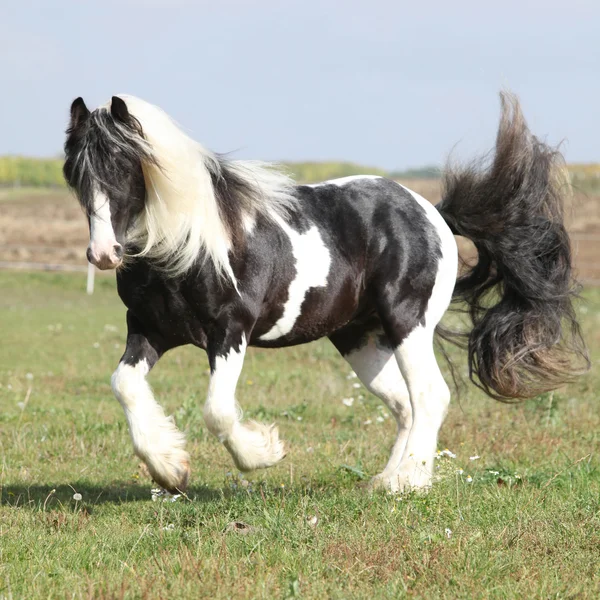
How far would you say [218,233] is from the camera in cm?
498

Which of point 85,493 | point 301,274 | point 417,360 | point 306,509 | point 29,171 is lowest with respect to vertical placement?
point 29,171

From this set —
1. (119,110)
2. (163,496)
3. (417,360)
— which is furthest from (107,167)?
(417,360)

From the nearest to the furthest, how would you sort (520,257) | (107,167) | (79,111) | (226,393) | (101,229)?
(101,229) → (107,167) → (79,111) → (226,393) → (520,257)

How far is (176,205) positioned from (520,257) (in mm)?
2743

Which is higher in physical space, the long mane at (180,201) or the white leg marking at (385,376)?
the long mane at (180,201)

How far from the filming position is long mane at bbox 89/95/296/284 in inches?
187

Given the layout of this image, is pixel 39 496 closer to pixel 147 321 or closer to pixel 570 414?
pixel 147 321

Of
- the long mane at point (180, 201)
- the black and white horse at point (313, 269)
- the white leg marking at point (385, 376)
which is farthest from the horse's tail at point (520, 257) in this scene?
the long mane at point (180, 201)

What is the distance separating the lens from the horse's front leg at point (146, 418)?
5.09 m

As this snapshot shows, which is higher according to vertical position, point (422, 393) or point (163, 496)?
point (422, 393)

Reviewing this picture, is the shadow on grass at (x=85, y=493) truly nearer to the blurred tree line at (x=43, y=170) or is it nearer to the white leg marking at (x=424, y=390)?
the white leg marking at (x=424, y=390)

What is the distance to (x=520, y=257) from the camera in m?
6.45

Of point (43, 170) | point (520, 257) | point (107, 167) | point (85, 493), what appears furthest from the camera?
point (43, 170)

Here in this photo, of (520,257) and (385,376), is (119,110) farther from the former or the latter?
(520,257)
